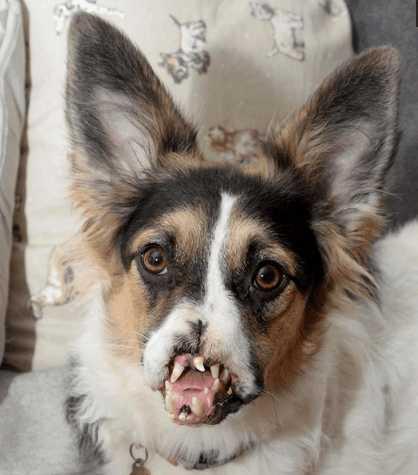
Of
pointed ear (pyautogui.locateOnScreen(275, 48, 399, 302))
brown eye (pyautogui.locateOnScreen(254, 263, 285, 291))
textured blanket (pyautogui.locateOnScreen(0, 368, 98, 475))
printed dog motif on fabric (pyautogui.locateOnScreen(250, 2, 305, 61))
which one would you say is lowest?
textured blanket (pyautogui.locateOnScreen(0, 368, 98, 475))

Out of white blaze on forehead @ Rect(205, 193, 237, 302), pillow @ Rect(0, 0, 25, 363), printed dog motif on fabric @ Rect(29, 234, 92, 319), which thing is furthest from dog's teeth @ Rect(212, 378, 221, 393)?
pillow @ Rect(0, 0, 25, 363)

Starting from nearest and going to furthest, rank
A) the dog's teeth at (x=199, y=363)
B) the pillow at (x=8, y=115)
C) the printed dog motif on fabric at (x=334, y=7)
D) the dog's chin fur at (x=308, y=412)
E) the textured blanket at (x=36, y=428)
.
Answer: the dog's teeth at (x=199, y=363)
the dog's chin fur at (x=308, y=412)
the textured blanket at (x=36, y=428)
the pillow at (x=8, y=115)
the printed dog motif on fabric at (x=334, y=7)

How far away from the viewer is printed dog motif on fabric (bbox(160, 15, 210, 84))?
1994mm

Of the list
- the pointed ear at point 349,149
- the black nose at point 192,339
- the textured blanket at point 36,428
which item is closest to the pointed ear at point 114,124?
the pointed ear at point 349,149

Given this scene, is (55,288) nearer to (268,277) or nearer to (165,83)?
(165,83)

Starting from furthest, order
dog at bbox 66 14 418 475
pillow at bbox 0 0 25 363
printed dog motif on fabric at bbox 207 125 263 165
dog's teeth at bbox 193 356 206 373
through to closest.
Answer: printed dog motif on fabric at bbox 207 125 263 165, pillow at bbox 0 0 25 363, dog at bbox 66 14 418 475, dog's teeth at bbox 193 356 206 373

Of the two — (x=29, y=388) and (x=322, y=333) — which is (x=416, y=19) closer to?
(x=322, y=333)

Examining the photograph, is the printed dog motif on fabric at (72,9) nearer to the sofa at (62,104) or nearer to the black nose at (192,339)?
the sofa at (62,104)

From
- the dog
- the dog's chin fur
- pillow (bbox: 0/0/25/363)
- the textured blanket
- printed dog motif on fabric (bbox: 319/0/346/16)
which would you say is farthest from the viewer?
printed dog motif on fabric (bbox: 319/0/346/16)

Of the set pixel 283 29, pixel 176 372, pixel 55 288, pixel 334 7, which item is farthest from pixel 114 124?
pixel 334 7

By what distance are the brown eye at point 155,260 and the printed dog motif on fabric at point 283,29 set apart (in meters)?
1.06

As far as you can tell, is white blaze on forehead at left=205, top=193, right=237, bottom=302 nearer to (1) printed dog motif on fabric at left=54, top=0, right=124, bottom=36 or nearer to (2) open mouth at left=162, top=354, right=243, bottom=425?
(2) open mouth at left=162, top=354, right=243, bottom=425

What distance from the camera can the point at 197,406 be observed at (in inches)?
45.4

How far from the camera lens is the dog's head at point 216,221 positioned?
1179mm
